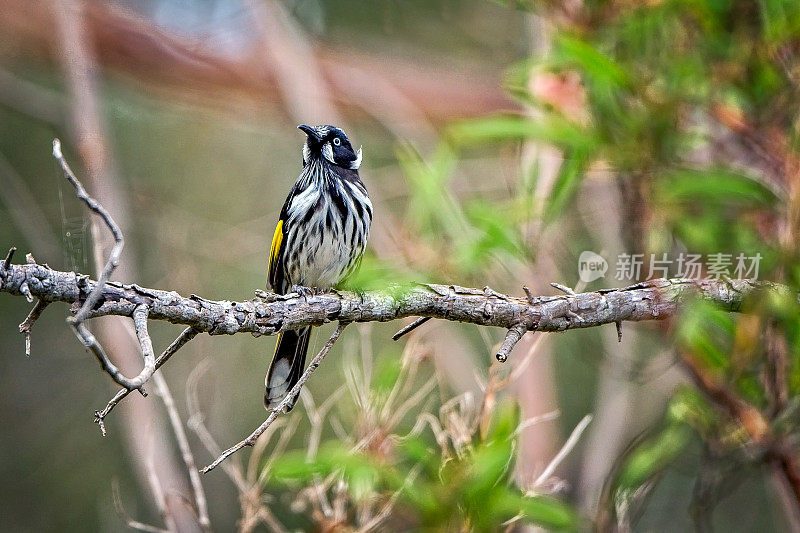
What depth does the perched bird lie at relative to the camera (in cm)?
295

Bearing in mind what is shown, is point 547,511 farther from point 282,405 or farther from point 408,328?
point 282,405

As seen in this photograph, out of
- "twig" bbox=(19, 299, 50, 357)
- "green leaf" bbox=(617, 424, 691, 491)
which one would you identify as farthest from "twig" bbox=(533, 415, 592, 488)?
"twig" bbox=(19, 299, 50, 357)

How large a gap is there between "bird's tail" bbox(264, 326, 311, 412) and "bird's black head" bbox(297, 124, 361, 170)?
66 centimetres

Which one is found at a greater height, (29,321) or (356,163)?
(356,163)

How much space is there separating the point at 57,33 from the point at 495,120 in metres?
3.52

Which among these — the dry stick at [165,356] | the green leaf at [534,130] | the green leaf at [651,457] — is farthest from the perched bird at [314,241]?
the dry stick at [165,356]

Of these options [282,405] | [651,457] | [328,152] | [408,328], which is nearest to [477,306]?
[408,328]

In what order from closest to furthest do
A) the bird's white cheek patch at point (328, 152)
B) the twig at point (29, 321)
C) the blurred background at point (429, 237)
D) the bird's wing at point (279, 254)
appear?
the twig at point (29, 321), the blurred background at point (429, 237), the bird's wing at point (279, 254), the bird's white cheek patch at point (328, 152)

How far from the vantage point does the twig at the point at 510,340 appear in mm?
1665

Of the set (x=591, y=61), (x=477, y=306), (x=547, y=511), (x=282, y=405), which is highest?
(x=591, y=61)

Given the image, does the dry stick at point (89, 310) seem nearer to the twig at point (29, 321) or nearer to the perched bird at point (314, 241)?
the twig at point (29, 321)

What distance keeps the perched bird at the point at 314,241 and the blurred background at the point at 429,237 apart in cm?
20

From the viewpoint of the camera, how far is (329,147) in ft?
10.7

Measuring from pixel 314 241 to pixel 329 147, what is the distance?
1.52 ft
